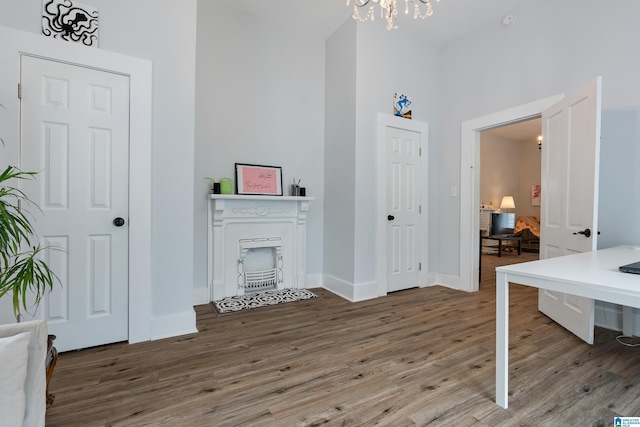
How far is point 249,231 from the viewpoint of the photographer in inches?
137

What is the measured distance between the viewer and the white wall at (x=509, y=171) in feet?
25.0

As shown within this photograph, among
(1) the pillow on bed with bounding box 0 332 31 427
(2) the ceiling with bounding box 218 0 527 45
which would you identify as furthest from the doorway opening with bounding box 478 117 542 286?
(1) the pillow on bed with bounding box 0 332 31 427

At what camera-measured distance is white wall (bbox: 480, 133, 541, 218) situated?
761 centimetres

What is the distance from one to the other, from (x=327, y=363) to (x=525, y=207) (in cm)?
852

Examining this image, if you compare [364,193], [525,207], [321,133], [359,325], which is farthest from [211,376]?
[525,207]

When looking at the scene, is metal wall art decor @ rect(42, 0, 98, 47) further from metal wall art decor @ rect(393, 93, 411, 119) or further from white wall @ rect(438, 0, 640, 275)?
white wall @ rect(438, 0, 640, 275)

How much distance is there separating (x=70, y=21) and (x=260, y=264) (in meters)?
2.72

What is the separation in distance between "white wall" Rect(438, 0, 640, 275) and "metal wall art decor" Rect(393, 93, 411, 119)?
652mm

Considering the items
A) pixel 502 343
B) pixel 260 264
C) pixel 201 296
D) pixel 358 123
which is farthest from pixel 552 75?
pixel 201 296

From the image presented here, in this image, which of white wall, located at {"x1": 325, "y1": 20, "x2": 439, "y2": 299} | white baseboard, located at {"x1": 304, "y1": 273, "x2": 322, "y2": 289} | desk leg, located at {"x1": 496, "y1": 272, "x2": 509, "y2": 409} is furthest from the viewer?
white baseboard, located at {"x1": 304, "y1": 273, "x2": 322, "y2": 289}

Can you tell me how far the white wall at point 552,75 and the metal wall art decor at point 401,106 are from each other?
0.65 metres

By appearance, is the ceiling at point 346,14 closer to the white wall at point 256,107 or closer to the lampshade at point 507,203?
the white wall at point 256,107

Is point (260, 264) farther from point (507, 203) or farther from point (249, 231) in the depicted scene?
point (507, 203)

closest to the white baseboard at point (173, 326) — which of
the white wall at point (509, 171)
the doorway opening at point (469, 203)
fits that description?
the doorway opening at point (469, 203)
